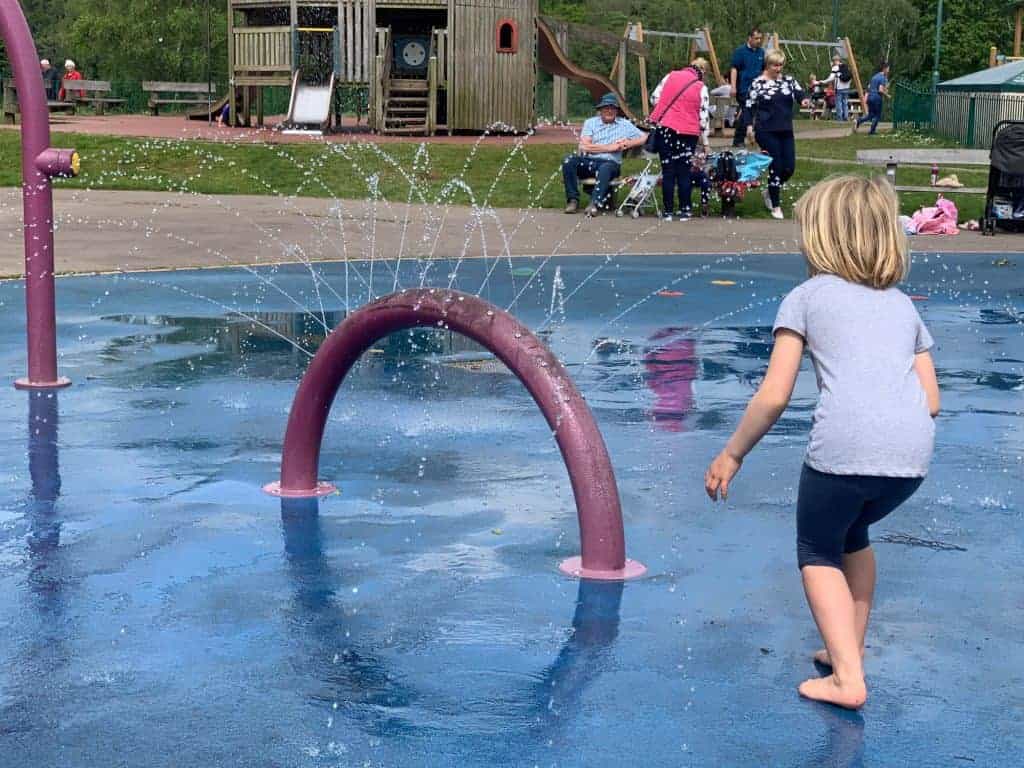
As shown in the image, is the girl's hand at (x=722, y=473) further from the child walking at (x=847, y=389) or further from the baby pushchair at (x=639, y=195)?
the baby pushchair at (x=639, y=195)

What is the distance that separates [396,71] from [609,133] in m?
12.3

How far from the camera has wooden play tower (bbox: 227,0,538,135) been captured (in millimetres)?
26891

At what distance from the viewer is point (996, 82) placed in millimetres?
35219

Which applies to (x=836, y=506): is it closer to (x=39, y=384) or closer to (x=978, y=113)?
(x=39, y=384)

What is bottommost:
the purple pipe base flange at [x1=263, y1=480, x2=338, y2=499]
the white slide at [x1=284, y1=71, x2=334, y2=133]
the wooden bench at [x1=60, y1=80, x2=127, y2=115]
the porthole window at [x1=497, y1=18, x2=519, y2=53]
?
the purple pipe base flange at [x1=263, y1=480, x2=338, y2=499]

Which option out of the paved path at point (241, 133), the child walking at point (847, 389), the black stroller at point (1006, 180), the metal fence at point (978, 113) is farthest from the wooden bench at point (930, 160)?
the child walking at point (847, 389)

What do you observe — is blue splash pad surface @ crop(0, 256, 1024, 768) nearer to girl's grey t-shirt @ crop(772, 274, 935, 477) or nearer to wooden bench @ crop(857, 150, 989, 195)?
girl's grey t-shirt @ crop(772, 274, 935, 477)

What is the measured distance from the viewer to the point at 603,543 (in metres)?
4.72

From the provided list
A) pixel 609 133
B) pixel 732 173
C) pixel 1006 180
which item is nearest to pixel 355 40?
pixel 609 133

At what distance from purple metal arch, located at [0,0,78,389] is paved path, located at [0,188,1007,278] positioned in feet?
14.6

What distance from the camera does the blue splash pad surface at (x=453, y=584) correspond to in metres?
3.64

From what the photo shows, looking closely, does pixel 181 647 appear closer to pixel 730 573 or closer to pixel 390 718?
pixel 390 718

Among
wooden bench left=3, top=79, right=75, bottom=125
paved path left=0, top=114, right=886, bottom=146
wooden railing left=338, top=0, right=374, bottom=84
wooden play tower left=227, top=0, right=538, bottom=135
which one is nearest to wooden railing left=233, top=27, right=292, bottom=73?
wooden play tower left=227, top=0, right=538, bottom=135

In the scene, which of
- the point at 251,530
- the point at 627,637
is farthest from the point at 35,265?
the point at 627,637
